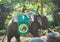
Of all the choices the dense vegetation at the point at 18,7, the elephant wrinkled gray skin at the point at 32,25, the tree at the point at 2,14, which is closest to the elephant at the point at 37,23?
the elephant wrinkled gray skin at the point at 32,25

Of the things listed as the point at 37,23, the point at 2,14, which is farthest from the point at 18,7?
the point at 37,23

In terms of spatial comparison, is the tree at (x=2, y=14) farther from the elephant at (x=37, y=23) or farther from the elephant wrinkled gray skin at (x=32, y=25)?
the elephant at (x=37, y=23)

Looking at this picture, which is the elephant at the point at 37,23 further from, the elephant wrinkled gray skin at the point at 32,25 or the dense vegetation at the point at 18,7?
the dense vegetation at the point at 18,7

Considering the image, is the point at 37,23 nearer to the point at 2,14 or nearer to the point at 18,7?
the point at 2,14

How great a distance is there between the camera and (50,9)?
555 cm

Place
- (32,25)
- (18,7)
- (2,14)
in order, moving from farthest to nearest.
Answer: (18,7)
(2,14)
(32,25)

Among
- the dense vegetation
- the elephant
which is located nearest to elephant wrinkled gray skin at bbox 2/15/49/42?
the elephant

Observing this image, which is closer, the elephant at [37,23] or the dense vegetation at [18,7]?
the elephant at [37,23]

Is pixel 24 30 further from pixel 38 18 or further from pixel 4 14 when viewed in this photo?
pixel 4 14

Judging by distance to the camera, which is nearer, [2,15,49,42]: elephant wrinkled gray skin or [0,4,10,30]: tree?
[2,15,49,42]: elephant wrinkled gray skin

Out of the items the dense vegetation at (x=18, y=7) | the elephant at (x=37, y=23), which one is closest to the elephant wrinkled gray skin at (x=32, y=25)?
the elephant at (x=37, y=23)

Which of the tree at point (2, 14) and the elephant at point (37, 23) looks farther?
the tree at point (2, 14)

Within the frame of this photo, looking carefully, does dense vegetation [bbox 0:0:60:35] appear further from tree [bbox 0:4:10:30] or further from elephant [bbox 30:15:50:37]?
elephant [bbox 30:15:50:37]

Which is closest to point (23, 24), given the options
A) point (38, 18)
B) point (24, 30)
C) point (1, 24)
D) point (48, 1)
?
point (24, 30)
